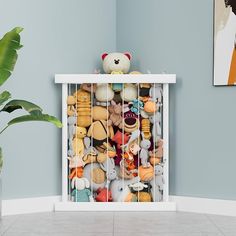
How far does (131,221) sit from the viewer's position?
308 cm

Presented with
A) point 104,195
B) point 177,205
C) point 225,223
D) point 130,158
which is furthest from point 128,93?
point 225,223

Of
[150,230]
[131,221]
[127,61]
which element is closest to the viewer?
[150,230]

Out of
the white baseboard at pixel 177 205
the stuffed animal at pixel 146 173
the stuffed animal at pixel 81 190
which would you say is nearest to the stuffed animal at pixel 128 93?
the stuffed animal at pixel 146 173

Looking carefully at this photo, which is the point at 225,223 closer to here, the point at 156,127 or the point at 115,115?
the point at 156,127


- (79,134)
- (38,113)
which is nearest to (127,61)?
(79,134)

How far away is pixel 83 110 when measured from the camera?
11.5 feet

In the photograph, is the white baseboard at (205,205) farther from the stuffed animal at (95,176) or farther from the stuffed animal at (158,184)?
the stuffed animal at (95,176)

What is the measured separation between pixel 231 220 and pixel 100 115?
1.06 m

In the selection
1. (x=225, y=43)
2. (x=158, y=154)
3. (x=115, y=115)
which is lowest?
(x=158, y=154)

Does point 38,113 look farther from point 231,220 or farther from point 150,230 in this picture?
point 231,220

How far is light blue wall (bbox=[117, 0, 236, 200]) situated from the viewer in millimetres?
3367

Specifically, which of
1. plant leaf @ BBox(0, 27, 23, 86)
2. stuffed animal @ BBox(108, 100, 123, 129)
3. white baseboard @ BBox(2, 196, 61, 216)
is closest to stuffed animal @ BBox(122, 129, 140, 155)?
stuffed animal @ BBox(108, 100, 123, 129)

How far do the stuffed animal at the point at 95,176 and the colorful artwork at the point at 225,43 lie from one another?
37.1 inches

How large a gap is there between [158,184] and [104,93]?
0.69 metres
